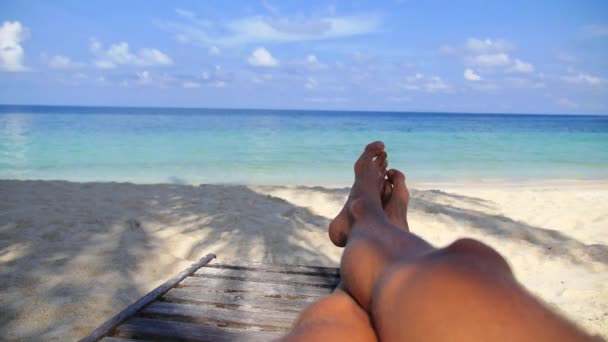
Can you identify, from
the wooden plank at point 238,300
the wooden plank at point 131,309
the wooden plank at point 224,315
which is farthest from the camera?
the wooden plank at point 238,300

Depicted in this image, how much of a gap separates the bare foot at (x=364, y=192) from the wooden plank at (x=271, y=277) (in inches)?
12.1

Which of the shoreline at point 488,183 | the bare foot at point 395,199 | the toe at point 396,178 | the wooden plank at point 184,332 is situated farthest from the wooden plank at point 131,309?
the shoreline at point 488,183

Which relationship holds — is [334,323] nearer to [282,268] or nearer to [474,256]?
[474,256]

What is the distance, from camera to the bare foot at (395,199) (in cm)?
212

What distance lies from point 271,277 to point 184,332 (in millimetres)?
A: 704

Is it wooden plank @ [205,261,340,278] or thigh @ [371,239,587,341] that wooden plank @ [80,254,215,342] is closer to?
wooden plank @ [205,261,340,278]

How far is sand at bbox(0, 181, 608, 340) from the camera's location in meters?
2.38

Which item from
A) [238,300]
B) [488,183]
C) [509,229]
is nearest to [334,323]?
[238,300]

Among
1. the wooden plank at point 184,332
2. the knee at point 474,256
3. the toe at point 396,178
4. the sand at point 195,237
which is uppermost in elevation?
the knee at point 474,256

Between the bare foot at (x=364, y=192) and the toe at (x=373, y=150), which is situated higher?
the toe at (x=373, y=150)

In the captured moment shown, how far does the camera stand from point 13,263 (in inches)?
111

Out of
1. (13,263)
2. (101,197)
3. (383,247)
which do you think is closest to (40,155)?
(101,197)

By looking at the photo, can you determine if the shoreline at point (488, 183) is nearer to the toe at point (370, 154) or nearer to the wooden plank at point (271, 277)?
the toe at point (370, 154)

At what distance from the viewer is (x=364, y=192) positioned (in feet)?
7.07
